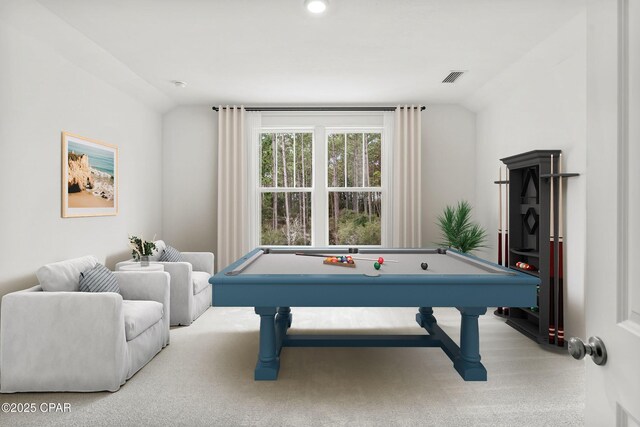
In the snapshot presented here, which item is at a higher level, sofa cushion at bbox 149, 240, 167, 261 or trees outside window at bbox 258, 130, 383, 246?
trees outside window at bbox 258, 130, 383, 246

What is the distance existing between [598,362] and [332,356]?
257cm

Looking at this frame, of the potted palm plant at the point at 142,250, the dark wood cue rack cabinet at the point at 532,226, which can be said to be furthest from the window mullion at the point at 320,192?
the dark wood cue rack cabinet at the point at 532,226

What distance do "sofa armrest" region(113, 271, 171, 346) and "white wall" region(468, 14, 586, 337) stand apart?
12.1ft

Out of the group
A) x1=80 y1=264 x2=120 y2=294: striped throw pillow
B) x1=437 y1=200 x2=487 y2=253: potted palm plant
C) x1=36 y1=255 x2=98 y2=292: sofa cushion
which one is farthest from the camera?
x1=437 y1=200 x2=487 y2=253: potted palm plant

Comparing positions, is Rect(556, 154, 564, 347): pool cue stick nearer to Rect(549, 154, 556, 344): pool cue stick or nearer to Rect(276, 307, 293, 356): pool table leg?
Rect(549, 154, 556, 344): pool cue stick

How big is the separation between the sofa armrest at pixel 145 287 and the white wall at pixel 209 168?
2.29m

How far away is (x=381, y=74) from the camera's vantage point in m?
4.39

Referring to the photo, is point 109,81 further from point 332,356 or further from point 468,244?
point 468,244

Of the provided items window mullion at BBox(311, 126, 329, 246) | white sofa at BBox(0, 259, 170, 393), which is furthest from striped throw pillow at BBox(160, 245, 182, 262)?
window mullion at BBox(311, 126, 329, 246)

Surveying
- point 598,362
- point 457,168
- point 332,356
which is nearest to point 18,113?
point 332,356

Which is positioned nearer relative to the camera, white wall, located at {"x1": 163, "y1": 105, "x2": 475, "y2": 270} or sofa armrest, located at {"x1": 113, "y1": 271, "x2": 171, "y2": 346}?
sofa armrest, located at {"x1": 113, "y1": 271, "x2": 171, "y2": 346}

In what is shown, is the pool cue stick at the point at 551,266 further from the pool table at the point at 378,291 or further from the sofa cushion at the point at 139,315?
the sofa cushion at the point at 139,315

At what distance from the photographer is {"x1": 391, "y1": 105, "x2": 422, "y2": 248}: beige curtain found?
5.57m

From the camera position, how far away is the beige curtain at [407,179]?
557 centimetres
